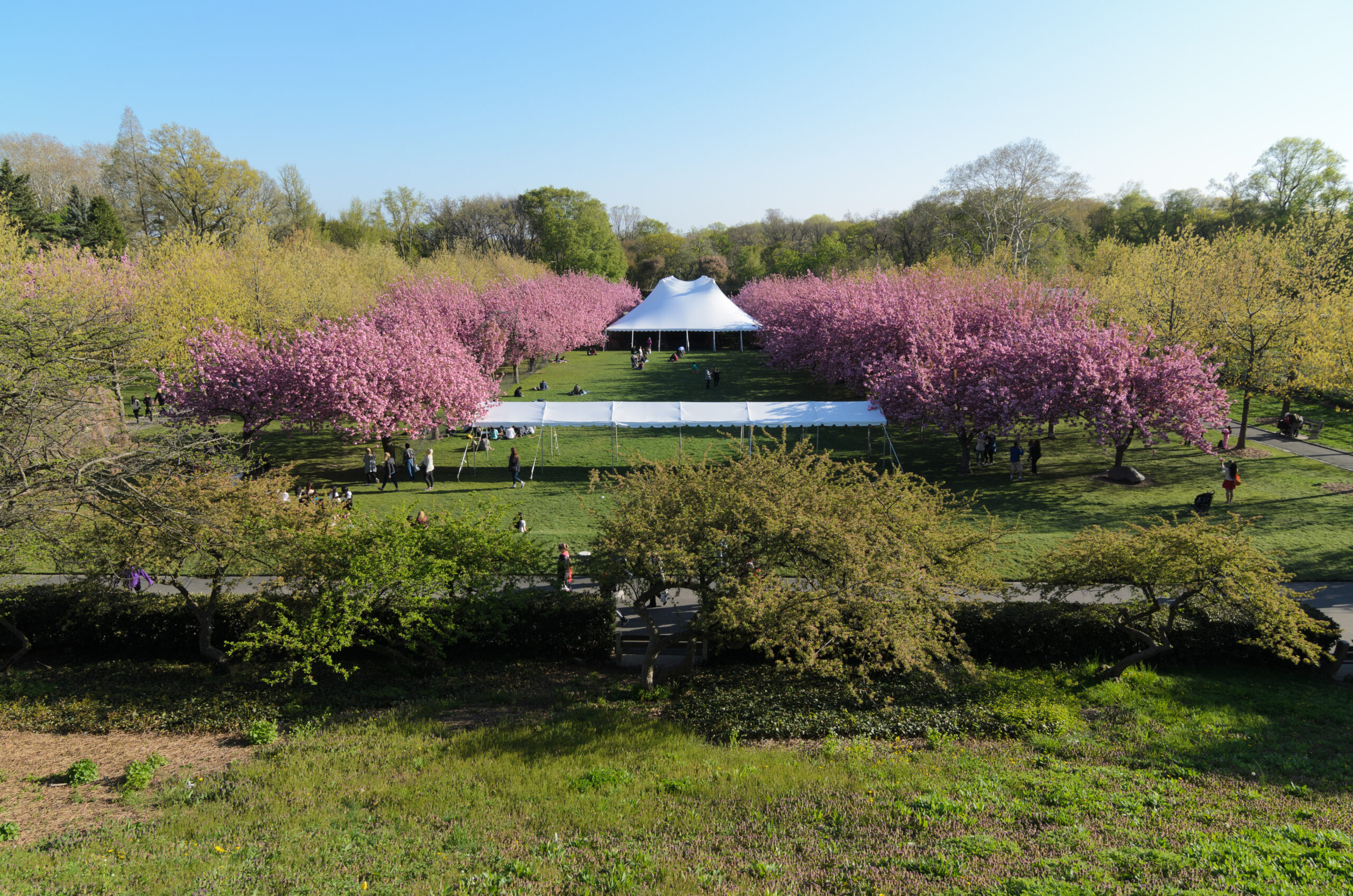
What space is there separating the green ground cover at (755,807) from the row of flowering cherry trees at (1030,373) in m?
12.5

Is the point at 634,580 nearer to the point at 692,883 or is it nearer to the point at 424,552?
the point at 424,552

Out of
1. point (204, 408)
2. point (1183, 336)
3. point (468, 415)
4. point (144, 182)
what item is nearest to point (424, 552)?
point (468, 415)

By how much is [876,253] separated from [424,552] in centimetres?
7029

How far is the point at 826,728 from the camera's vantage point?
35.9 feet

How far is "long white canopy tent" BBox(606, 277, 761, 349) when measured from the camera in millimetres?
59719

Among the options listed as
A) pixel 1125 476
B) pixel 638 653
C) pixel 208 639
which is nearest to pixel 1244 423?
pixel 1125 476

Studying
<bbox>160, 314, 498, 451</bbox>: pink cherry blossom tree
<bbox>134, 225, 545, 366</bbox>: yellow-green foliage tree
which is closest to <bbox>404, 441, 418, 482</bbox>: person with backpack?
<bbox>160, 314, 498, 451</bbox>: pink cherry blossom tree

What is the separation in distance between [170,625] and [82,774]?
5.19 meters

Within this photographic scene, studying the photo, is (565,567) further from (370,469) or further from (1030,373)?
(1030,373)

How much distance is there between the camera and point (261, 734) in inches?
428

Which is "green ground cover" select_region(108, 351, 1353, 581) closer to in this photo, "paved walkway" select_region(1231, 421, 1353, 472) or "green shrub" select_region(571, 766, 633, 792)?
"paved walkway" select_region(1231, 421, 1353, 472)

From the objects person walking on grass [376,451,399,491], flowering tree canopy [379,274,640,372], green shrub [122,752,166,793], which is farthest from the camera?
flowering tree canopy [379,274,640,372]

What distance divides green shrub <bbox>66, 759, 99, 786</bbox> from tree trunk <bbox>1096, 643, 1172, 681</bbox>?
15.4 metres

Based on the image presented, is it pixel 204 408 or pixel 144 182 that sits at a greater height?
pixel 144 182
